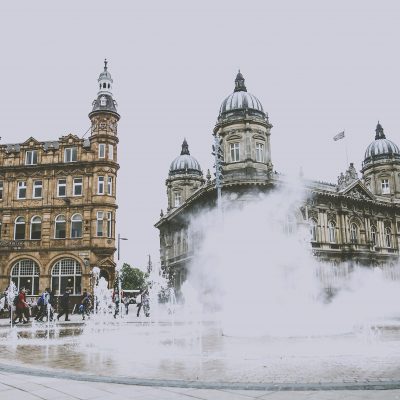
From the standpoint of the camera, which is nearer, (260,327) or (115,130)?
(260,327)

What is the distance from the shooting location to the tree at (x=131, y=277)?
346 feet

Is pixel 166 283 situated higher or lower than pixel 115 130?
lower

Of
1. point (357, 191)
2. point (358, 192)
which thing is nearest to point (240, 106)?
point (357, 191)

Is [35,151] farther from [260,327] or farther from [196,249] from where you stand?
[260,327]

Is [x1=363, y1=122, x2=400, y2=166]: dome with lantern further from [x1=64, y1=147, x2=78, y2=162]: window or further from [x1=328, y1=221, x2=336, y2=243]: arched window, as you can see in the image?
[x1=64, y1=147, x2=78, y2=162]: window

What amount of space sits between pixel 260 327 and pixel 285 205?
81.2 feet

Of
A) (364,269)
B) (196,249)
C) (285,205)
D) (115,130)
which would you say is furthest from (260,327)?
(364,269)

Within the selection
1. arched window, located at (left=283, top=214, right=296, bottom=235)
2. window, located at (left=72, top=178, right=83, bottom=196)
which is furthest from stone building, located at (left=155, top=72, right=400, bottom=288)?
window, located at (left=72, top=178, right=83, bottom=196)

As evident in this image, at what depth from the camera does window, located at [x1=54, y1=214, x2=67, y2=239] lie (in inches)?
1409

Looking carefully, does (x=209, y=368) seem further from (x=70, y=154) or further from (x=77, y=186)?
(x=70, y=154)

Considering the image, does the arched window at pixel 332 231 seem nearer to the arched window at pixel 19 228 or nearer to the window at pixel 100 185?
the window at pixel 100 185

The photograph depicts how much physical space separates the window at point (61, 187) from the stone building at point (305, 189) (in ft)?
40.3

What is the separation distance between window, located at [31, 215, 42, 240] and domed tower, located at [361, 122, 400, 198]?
42558 millimetres

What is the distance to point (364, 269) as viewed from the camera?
150ft
